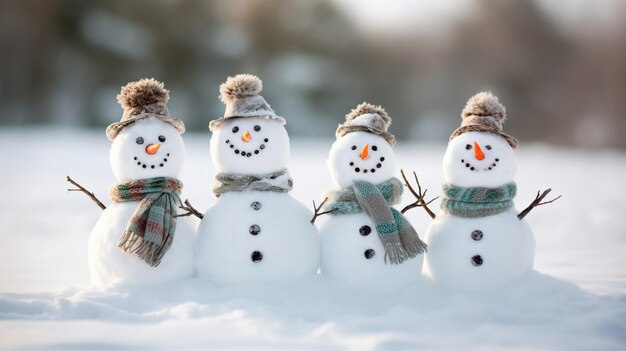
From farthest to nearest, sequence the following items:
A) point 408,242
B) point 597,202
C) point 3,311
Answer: point 597,202
point 408,242
point 3,311

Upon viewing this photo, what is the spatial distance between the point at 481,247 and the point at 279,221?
772 mm

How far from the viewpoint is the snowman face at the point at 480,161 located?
7.76ft

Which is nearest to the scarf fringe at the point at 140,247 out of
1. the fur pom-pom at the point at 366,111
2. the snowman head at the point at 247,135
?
the snowman head at the point at 247,135

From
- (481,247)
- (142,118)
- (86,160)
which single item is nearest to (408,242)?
(481,247)

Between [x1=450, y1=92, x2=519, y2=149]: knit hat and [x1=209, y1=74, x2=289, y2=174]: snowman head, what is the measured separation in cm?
73

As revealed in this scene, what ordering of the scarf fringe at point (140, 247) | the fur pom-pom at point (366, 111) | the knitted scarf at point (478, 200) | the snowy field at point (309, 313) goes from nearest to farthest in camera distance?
the snowy field at point (309, 313) → the scarf fringe at point (140, 247) → the knitted scarf at point (478, 200) → the fur pom-pom at point (366, 111)

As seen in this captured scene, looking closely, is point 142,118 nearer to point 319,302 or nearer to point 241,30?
point 319,302

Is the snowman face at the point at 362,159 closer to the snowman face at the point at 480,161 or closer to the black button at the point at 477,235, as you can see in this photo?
the snowman face at the point at 480,161

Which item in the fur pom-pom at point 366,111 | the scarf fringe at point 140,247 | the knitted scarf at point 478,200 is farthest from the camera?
the fur pom-pom at point 366,111

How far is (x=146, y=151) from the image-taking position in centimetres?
236

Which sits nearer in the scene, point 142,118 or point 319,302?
point 319,302

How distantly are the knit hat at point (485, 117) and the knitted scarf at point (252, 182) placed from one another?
72 centimetres

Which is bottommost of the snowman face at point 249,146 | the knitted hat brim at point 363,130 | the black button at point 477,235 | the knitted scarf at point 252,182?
the black button at point 477,235

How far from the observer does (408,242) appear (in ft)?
7.58
